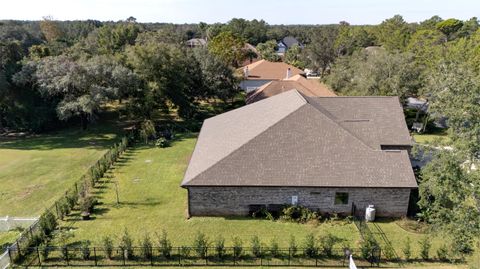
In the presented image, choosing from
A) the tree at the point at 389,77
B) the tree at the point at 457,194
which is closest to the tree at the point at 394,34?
the tree at the point at 389,77

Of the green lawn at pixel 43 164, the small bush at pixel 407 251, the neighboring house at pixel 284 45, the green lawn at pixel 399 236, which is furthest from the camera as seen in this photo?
the neighboring house at pixel 284 45

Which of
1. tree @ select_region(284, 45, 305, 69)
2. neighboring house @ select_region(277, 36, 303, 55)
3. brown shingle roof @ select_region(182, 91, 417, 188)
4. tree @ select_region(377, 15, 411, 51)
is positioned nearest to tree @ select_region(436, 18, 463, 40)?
tree @ select_region(377, 15, 411, 51)

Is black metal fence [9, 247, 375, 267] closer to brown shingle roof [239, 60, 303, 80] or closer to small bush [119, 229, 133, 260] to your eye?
small bush [119, 229, 133, 260]

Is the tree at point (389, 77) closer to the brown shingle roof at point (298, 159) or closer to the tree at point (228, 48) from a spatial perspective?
the brown shingle roof at point (298, 159)

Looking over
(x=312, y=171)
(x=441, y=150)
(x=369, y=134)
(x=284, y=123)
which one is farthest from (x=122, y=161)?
(x=441, y=150)

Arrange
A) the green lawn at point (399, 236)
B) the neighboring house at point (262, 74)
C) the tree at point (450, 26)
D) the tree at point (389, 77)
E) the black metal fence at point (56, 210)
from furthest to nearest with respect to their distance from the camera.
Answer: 1. the tree at point (450, 26)
2. the neighboring house at point (262, 74)
3. the tree at point (389, 77)
4. the green lawn at point (399, 236)
5. the black metal fence at point (56, 210)

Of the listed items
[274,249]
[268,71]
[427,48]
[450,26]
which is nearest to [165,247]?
[274,249]
